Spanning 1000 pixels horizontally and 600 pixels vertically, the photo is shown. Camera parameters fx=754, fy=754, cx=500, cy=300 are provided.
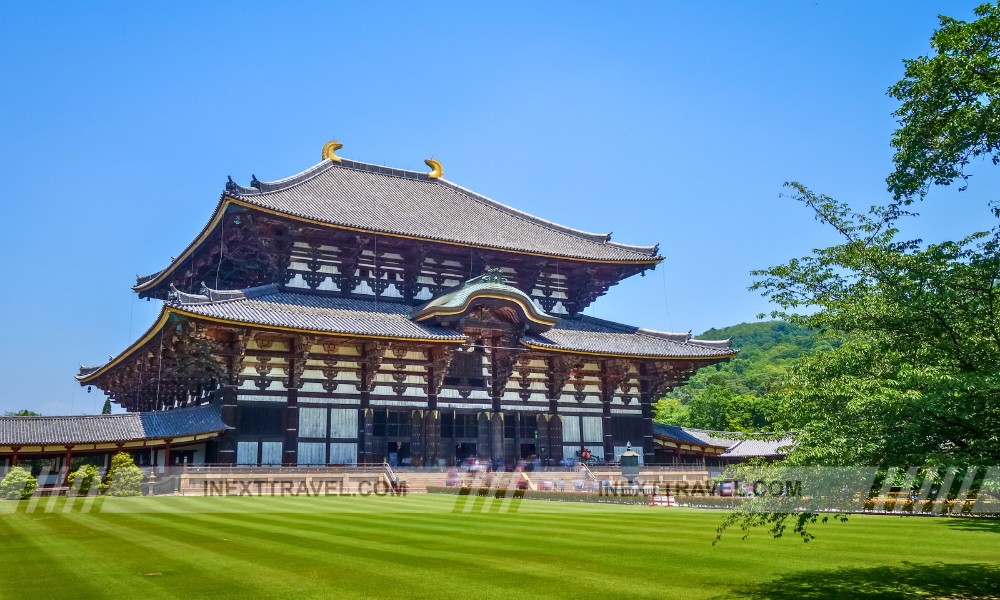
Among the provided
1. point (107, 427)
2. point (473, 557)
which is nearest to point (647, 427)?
point (107, 427)

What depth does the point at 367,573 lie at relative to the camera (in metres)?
11.3

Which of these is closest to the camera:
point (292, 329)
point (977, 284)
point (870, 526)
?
point (977, 284)

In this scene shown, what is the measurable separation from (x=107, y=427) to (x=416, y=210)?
20767 millimetres

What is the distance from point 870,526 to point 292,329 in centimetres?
2343

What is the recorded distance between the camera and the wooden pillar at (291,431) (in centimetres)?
3434

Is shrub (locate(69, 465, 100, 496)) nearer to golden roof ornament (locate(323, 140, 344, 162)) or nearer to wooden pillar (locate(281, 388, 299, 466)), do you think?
wooden pillar (locate(281, 388, 299, 466))

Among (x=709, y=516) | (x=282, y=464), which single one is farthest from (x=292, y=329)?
(x=709, y=516)

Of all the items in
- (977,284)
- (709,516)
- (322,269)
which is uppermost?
(322,269)

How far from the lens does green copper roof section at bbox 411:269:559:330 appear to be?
3725 cm

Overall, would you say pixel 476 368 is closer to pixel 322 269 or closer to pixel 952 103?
pixel 322 269

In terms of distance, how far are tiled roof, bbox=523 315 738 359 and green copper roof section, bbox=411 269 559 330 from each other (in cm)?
144

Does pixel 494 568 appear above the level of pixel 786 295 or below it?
below

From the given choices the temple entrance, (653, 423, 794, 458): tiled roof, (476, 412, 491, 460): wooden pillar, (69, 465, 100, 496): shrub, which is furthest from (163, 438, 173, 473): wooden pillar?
(653, 423, 794, 458): tiled roof

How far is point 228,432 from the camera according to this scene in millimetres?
33188
